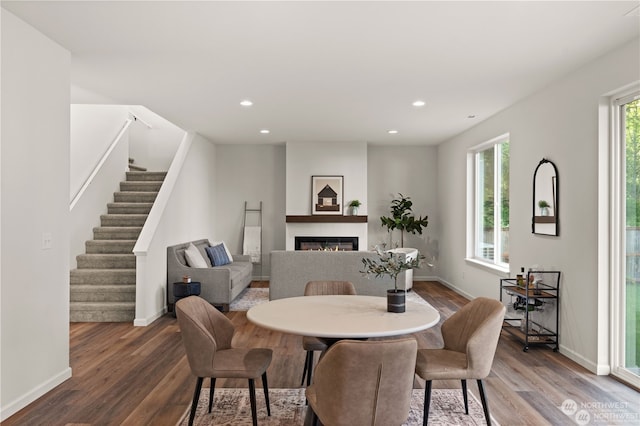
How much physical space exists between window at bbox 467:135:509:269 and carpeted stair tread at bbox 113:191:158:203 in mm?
4924

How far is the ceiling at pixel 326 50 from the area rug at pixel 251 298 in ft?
8.47

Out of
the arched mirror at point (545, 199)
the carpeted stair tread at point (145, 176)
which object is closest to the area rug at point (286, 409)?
the arched mirror at point (545, 199)

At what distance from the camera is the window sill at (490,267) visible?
18.6 ft

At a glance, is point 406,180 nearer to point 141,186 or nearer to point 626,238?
point 141,186

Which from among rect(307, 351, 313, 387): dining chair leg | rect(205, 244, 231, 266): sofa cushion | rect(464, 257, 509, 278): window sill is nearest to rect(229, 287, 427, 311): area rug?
rect(205, 244, 231, 266): sofa cushion

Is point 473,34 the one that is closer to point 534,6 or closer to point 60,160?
point 534,6

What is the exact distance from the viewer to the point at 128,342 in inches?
180

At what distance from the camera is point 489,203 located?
21.4 ft

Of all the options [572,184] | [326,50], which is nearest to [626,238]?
[572,184]

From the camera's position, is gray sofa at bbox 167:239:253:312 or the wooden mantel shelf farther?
the wooden mantel shelf

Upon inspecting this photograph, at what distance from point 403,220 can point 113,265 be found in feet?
15.6

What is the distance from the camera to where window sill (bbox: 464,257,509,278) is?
5.66 metres

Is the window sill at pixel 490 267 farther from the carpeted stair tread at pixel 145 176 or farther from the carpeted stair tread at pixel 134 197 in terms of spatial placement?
the carpeted stair tread at pixel 145 176

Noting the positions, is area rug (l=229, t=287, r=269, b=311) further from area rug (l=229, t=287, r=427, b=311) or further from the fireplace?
the fireplace
